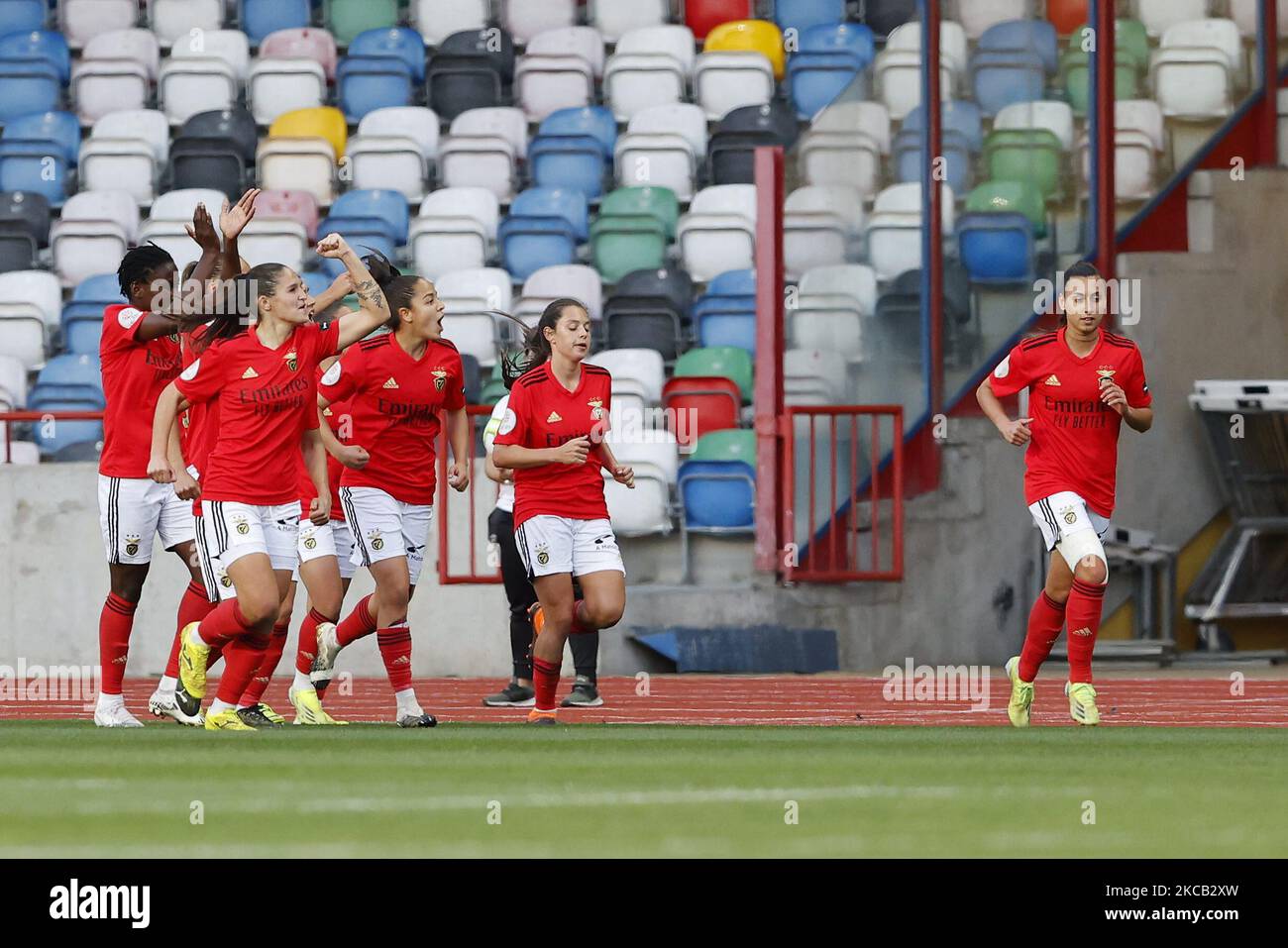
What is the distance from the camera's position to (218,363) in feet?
32.0

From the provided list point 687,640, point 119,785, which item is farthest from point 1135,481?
point 119,785

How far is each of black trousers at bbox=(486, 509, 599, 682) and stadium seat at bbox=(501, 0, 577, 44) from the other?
28.4ft

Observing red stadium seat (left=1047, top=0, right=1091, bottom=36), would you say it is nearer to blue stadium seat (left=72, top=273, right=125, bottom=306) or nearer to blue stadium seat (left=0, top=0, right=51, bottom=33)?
blue stadium seat (left=72, top=273, right=125, bottom=306)

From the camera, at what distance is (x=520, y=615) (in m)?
13.1

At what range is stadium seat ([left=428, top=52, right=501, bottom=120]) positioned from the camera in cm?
2045

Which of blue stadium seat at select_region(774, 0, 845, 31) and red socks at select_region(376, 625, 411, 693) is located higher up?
blue stadium seat at select_region(774, 0, 845, 31)

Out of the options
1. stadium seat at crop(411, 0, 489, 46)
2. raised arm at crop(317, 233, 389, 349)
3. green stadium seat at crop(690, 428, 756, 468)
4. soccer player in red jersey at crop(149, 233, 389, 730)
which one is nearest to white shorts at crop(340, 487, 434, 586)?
soccer player in red jersey at crop(149, 233, 389, 730)

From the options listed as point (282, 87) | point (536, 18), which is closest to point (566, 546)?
point (282, 87)

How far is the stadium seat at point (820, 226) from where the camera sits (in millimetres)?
14992

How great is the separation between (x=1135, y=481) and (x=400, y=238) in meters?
6.10

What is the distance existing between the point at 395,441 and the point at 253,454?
0.93 metres

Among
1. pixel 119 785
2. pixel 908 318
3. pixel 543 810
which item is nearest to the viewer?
pixel 543 810
